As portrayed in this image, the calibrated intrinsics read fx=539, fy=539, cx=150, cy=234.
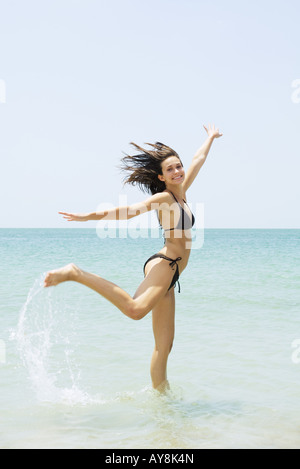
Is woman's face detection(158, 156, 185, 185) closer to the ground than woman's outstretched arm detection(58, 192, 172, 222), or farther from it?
farther from it

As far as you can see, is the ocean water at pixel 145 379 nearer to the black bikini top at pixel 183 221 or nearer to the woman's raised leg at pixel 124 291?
the woman's raised leg at pixel 124 291

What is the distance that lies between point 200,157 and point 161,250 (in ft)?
3.89

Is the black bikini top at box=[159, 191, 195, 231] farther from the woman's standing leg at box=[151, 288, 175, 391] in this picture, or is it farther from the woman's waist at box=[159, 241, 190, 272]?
the woman's standing leg at box=[151, 288, 175, 391]

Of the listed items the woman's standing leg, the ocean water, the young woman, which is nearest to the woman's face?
the young woman

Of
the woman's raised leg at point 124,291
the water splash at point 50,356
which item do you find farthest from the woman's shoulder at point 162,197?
the water splash at point 50,356

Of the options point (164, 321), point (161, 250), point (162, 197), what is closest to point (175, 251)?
point (161, 250)

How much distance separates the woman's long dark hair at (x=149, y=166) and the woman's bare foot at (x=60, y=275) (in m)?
1.35

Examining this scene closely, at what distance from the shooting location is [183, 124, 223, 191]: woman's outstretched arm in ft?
18.2

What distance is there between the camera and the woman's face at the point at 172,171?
16.8ft

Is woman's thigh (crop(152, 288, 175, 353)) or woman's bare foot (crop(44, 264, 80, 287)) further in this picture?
woman's thigh (crop(152, 288, 175, 353))

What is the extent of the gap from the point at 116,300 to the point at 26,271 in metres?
14.9

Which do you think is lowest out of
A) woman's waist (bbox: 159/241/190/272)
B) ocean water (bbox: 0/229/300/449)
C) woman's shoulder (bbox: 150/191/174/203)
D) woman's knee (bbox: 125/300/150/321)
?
ocean water (bbox: 0/229/300/449)

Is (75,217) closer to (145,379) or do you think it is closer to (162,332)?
(162,332)

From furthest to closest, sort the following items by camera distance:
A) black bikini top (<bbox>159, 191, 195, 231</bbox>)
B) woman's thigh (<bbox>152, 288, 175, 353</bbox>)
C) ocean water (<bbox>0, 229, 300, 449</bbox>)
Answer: woman's thigh (<bbox>152, 288, 175, 353</bbox>)
black bikini top (<bbox>159, 191, 195, 231</bbox>)
ocean water (<bbox>0, 229, 300, 449</bbox>)
